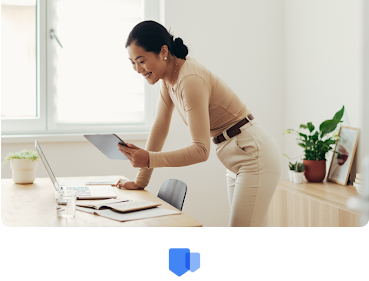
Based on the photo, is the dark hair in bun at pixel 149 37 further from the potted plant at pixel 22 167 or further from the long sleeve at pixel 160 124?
the potted plant at pixel 22 167

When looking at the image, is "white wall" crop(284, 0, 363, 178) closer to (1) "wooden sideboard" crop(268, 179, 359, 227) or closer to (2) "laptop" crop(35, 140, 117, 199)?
(1) "wooden sideboard" crop(268, 179, 359, 227)

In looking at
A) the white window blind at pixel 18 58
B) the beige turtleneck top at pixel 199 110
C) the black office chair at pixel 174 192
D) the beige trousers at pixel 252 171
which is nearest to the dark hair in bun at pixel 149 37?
the beige turtleneck top at pixel 199 110

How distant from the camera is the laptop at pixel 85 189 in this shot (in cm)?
137

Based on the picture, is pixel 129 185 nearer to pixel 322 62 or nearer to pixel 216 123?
pixel 216 123

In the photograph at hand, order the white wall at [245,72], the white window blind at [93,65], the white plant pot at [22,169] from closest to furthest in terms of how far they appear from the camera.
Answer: the white plant pot at [22,169] < the white wall at [245,72] < the white window blind at [93,65]

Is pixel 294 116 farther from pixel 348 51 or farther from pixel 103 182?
pixel 103 182

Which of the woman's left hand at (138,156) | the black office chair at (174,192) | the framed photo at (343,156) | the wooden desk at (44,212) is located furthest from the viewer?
the framed photo at (343,156)

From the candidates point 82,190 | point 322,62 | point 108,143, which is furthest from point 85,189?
point 322,62

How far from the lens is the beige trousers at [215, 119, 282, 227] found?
1.37 meters

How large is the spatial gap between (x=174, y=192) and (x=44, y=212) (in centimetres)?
58

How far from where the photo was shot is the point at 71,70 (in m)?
2.63
